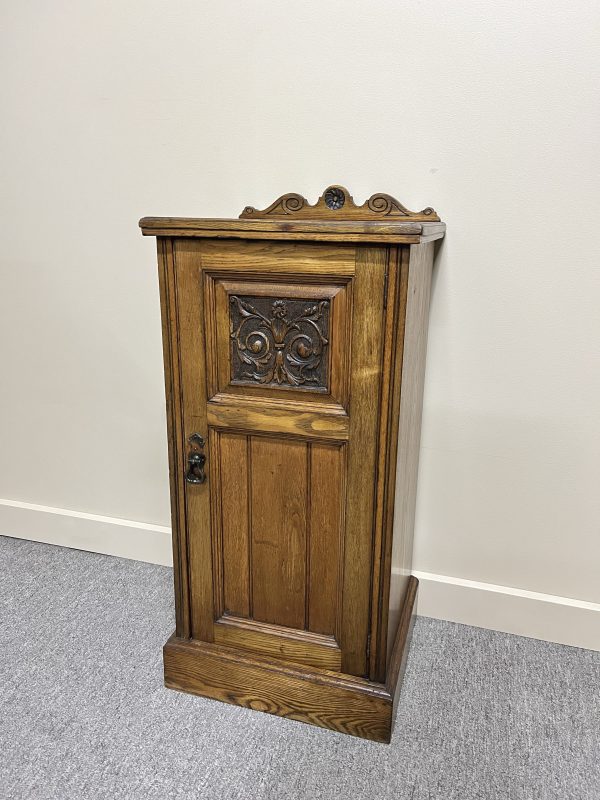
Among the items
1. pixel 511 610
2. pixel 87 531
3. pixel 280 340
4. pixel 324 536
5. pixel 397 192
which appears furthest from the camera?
pixel 87 531

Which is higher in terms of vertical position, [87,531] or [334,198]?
[334,198]

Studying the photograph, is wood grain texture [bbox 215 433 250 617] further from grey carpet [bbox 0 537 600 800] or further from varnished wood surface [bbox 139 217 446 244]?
varnished wood surface [bbox 139 217 446 244]

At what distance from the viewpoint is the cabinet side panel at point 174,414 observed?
1320 millimetres

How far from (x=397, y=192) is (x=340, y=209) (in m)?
0.15

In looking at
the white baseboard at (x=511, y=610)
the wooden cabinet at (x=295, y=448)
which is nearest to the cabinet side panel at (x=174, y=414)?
the wooden cabinet at (x=295, y=448)

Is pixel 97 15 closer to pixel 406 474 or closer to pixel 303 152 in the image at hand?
pixel 303 152

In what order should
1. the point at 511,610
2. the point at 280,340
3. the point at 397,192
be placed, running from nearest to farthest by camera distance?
the point at 280,340 → the point at 397,192 → the point at 511,610

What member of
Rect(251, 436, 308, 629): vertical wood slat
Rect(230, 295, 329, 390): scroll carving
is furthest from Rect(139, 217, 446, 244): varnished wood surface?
Rect(251, 436, 308, 629): vertical wood slat

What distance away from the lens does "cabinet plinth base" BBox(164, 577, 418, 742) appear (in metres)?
1.42

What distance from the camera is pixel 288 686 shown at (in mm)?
1467

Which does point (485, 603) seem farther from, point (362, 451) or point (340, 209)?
point (340, 209)

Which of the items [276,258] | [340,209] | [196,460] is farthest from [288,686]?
[340,209]

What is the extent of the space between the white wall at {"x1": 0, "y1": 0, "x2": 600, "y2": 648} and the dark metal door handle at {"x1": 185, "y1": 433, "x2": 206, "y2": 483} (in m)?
0.60

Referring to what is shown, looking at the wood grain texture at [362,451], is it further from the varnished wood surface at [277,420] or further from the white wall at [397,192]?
the white wall at [397,192]
